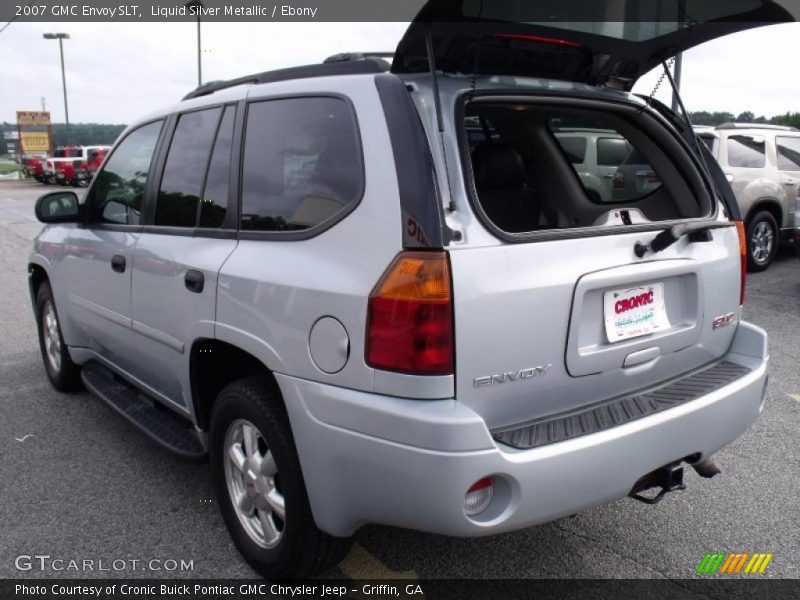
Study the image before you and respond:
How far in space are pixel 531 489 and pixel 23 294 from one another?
7.88 meters

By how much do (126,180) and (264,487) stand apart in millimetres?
2045

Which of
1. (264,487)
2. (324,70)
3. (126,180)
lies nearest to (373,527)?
(264,487)

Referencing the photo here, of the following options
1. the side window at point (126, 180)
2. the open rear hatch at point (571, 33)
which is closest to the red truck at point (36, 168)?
the side window at point (126, 180)

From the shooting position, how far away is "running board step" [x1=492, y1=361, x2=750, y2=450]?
7.47ft

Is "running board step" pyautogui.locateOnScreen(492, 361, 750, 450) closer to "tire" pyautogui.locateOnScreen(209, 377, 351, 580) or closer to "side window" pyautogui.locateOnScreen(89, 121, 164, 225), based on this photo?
"tire" pyautogui.locateOnScreen(209, 377, 351, 580)

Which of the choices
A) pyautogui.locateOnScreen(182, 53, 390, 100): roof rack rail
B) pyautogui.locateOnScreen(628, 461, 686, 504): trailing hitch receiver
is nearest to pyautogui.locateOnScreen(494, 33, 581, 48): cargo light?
pyautogui.locateOnScreen(182, 53, 390, 100): roof rack rail

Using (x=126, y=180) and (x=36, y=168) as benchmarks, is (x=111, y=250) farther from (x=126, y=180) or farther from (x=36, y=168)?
(x=36, y=168)

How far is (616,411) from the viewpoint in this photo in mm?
2514

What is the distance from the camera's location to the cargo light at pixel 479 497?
2.16 meters

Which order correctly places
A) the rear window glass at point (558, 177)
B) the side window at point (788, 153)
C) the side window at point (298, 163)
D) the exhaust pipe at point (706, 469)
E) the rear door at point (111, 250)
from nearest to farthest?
the side window at point (298, 163), the exhaust pipe at point (706, 469), the rear window glass at point (558, 177), the rear door at point (111, 250), the side window at point (788, 153)

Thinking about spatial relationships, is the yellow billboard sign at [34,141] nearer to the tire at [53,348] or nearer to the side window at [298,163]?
the tire at [53,348]

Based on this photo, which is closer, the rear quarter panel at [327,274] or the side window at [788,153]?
the rear quarter panel at [327,274]

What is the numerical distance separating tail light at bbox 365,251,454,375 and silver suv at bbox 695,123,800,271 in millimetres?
8490

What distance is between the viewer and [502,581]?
278 centimetres
